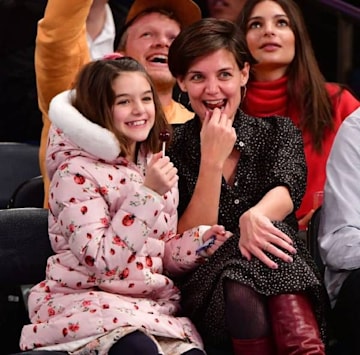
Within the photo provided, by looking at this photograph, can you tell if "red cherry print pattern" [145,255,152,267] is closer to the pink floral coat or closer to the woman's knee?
the pink floral coat

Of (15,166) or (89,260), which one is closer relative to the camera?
(89,260)

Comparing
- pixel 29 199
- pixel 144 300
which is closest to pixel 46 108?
pixel 29 199

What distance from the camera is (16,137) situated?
3.74 meters

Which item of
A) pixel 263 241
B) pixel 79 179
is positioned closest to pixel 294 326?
pixel 263 241

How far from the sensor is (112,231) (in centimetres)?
223

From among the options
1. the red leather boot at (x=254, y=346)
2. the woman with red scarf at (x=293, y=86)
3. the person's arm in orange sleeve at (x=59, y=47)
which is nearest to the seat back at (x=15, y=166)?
the person's arm in orange sleeve at (x=59, y=47)

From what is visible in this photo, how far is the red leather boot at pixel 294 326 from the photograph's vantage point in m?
2.15

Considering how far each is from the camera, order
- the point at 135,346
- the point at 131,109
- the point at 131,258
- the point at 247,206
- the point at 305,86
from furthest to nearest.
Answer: the point at 305,86 → the point at 247,206 → the point at 131,109 → the point at 131,258 → the point at 135,346

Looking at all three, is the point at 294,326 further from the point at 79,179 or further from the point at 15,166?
the point at 15,166

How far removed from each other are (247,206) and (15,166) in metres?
0.98

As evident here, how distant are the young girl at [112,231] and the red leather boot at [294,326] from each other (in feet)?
0.62

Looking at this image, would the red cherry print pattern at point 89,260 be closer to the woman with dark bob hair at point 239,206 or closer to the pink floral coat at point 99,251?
the pink floral coat at point 99,251

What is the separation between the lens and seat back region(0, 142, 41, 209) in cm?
318

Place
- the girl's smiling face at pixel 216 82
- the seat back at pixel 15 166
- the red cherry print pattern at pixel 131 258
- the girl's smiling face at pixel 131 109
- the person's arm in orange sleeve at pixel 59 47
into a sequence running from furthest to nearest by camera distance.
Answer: the seat back at pixel 15 166 < the person's arm in orange sleeve at pixel 59 47 < the girl's smiling face at pixel 216 82 < the girl's smiling face at pixel 131 109 < the red cherry print pattern at pixel 131 258
